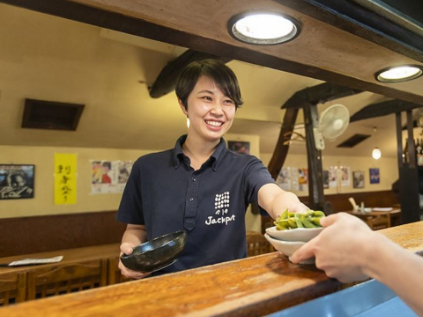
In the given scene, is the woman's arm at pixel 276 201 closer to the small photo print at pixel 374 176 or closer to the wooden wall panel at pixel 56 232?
the wooden wall panel at pixel 56 232

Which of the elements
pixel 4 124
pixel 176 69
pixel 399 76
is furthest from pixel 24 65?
pixel 399 76

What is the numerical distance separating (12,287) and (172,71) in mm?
2574

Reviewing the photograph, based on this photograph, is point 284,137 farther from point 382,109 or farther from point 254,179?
point 254,179

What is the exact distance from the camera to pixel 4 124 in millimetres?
3494

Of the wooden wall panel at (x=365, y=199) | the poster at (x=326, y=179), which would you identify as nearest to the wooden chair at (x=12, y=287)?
the wooden wall panel at (x=365, y=199)

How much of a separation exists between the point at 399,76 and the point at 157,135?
3.38 meters

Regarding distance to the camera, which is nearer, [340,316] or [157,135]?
[340,316]

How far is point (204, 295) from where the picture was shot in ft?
2.10

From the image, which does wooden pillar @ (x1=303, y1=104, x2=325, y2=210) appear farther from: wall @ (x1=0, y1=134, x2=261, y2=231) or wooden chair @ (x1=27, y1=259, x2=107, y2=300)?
wooden chair @ (x1=27, y1=259, x2=107, y2=300)

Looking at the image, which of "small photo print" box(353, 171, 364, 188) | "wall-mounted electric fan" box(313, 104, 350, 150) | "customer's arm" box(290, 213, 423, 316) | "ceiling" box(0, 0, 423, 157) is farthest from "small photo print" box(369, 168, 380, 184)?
"customer's arm" box(290, 213, 423, 316)

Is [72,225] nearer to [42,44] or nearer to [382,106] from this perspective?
[42,44]

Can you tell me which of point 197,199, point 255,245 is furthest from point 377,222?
point 197,199

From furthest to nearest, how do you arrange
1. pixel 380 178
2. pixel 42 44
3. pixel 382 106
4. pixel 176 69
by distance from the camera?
pixel 380 178 → pixel 382 106 → pixel 176 69 → pixel 42 44

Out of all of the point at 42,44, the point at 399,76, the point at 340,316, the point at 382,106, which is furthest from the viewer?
the point at 382,106
